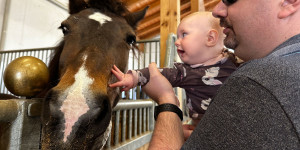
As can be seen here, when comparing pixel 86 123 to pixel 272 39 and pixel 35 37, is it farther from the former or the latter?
pixel 35 37

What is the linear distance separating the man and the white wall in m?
5.12

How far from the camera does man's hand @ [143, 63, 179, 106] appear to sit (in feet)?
2.97

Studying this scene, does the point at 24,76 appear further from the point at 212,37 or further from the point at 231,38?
the point at 212,37

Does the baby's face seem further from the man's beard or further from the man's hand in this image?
the man's beard

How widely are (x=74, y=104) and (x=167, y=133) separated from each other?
0.41 m

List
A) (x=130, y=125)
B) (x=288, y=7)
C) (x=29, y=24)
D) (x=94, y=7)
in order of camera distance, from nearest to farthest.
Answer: (x=288, y=7)
(x=94, y=7)
(x=130, y=125)
(x=29, y=24)

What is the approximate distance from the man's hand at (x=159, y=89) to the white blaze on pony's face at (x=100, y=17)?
50cm

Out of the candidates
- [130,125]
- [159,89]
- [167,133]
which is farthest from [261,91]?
[130,125]

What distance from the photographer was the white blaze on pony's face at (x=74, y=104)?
2.68 feet

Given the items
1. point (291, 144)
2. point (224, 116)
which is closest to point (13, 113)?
point (224, 116)

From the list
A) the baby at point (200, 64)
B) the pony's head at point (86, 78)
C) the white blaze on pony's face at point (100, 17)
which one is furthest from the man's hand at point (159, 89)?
the white blaze on pony's face at point (100, 17)

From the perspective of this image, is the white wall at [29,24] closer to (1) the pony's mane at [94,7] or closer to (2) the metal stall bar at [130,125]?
(2) the metal stall bar at [130,125]

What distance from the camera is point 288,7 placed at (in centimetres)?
49

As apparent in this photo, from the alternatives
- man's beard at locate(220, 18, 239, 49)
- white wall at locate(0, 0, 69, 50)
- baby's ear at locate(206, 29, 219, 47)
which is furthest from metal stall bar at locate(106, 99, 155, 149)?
white wall at locate(0, 0, 69, 50)
